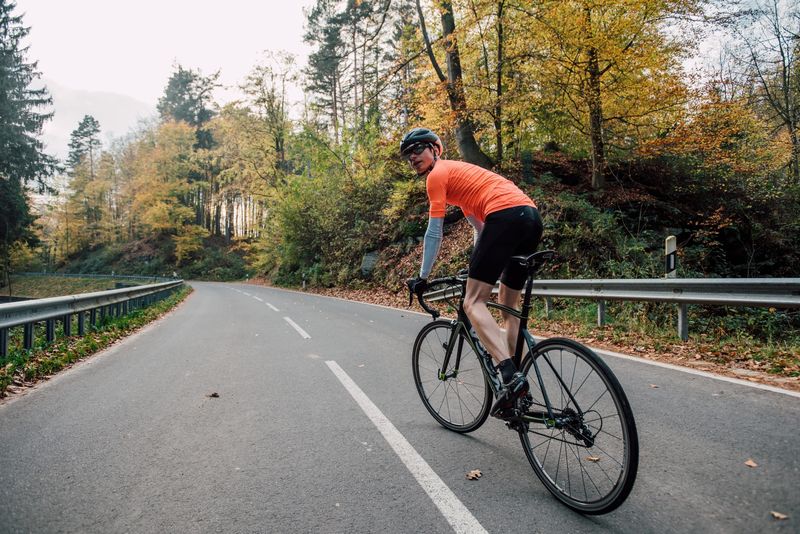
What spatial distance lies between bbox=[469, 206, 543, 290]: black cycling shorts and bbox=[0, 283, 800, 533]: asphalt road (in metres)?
1.28

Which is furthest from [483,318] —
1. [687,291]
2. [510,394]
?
[687,291]

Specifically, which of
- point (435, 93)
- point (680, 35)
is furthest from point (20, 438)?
point (680, 35)

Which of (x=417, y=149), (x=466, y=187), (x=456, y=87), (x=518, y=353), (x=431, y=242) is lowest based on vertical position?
(x=518, y=353)

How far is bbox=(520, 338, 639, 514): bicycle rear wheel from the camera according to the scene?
2139 millimetres

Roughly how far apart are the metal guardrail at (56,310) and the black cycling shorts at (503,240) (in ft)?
19.3

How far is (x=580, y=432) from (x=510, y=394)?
431 millimetres

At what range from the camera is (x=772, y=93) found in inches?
682

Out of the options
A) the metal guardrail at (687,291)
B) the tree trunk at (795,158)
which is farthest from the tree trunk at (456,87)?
the tree trunk at (795,158)

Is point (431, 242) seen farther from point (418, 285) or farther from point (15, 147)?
point (15, 147)

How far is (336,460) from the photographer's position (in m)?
2.90

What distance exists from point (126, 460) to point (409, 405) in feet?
7.37

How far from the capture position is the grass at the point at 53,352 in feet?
16.8

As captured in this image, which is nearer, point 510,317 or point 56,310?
point 510,317

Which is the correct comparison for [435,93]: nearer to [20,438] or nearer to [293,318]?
[293,318]
